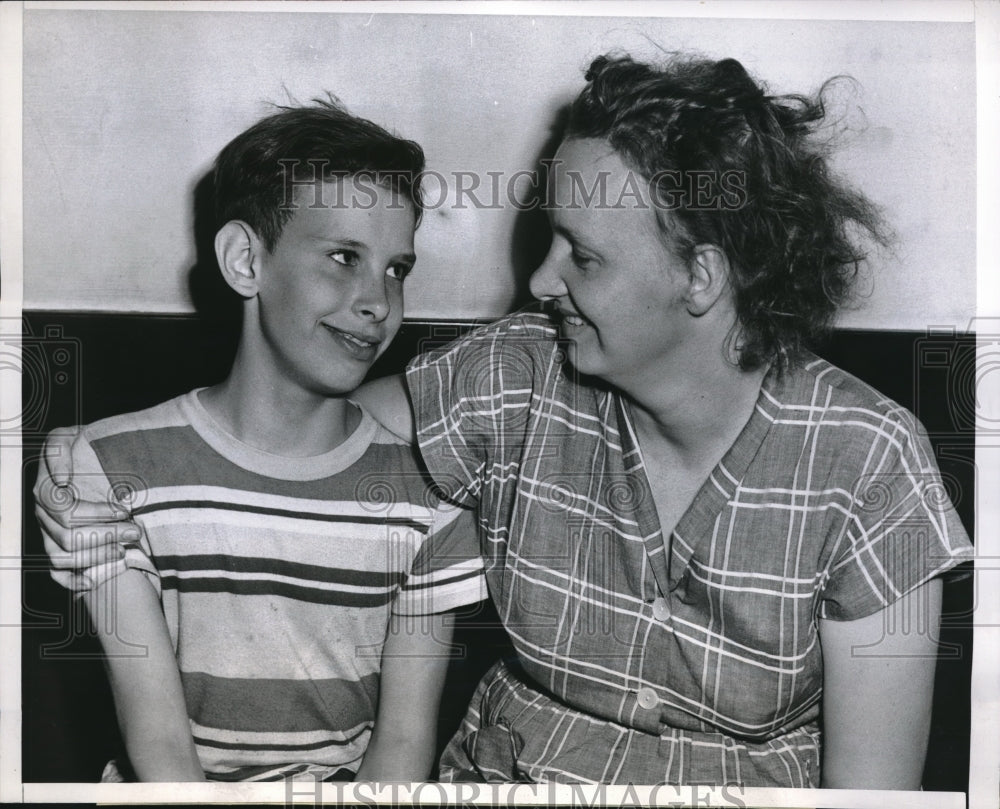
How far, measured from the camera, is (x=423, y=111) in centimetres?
72

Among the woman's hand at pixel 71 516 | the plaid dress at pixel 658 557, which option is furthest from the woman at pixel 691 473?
the woman's hand at pixel 71 516

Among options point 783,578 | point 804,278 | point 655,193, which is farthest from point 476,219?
point 783,578

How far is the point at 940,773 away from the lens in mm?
726

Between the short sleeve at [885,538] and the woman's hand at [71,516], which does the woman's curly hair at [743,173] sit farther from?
the woman's hand at [71,516]

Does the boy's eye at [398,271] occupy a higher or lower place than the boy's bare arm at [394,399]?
higher

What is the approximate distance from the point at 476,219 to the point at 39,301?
0.38 meters

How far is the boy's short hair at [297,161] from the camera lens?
696mm

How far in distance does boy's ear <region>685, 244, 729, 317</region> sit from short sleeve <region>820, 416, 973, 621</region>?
164mm

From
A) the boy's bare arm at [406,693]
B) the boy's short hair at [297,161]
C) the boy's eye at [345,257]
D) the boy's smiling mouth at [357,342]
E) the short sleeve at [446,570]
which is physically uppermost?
the boy's short hair at [297,161]

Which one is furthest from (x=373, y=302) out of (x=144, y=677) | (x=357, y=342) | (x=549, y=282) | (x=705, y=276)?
(x=144, y=677)

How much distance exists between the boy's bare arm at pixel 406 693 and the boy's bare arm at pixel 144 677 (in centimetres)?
15

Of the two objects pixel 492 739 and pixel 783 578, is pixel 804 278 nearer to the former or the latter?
pixel 783 578

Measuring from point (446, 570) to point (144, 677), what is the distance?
0.87ft

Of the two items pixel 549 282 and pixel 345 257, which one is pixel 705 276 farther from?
pixel 345 257
